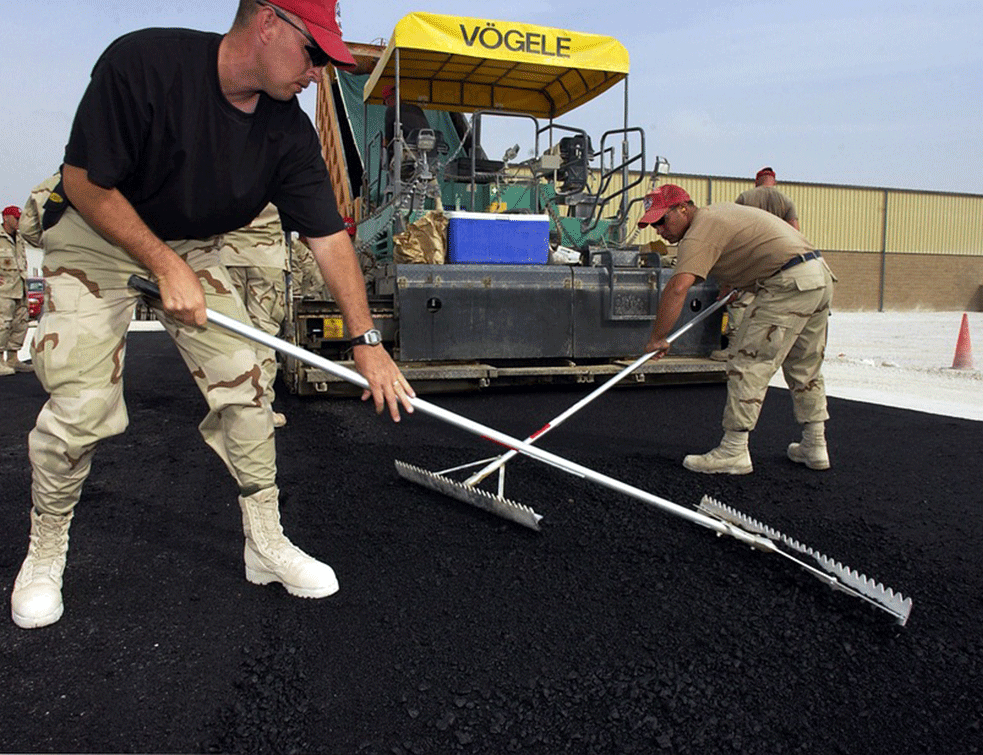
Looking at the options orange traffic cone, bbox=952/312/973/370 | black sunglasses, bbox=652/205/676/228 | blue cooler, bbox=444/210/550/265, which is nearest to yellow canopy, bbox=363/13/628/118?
blue cooler, bbox=444/210/550/265

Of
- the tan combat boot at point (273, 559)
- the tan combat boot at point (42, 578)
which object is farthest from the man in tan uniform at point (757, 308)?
the tan combat boot at point (42, 578)

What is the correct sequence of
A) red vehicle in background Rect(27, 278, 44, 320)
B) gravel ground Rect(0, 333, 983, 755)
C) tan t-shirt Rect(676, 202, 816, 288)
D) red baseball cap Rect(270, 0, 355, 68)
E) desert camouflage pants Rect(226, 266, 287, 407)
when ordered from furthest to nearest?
red vehicle in background Rect(27, 278, 44, 320)
desert camouflage pants Rect(226, 266, 287, 407)
tan t-shirt Rect(676, 202, 816, 288)
red baseball cap Rect(270, 0, 355, 68)
gravel ground Rect(0, 333, 983, 755)

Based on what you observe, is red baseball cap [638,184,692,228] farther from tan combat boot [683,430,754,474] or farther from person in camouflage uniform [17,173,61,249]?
person in camouflage uniform [17,173,61,249]

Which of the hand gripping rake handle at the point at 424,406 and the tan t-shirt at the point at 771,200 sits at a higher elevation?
the tan t-shirt at the point at 771,200

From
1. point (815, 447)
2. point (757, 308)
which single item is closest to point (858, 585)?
point (815, 447)

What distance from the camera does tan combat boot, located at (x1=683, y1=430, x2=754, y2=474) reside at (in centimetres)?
370

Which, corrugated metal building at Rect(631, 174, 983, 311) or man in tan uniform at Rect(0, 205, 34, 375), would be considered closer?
man in tan uniform at Rect(0, 205, 34, 375)

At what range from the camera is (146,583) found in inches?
93.8

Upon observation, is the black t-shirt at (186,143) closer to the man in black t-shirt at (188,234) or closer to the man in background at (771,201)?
the man in black t-shirt at (188,234)

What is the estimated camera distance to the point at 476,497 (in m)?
3.04

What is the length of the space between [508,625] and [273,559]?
2.58 ft

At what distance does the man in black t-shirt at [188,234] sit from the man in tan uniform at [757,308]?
2.01 m

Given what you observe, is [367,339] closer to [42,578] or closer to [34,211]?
[42,578]

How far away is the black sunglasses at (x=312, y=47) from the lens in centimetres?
182
